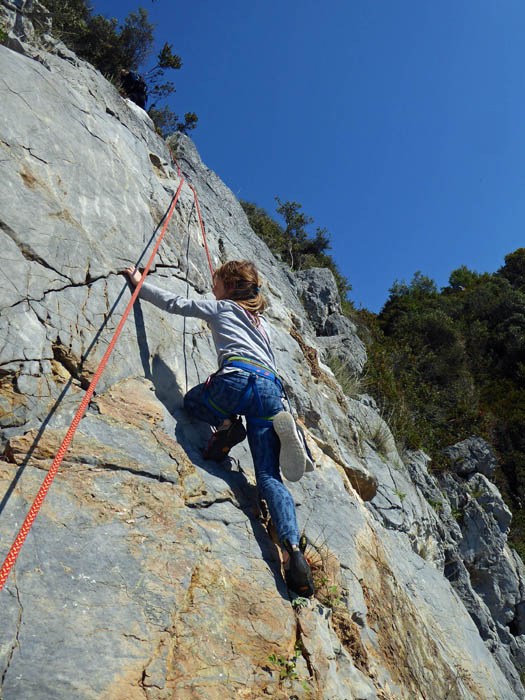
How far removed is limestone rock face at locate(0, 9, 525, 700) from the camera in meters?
2.22

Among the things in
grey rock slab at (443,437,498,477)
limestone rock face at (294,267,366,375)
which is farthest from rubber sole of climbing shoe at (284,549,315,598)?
grey rock slab at (443,437,498,477)

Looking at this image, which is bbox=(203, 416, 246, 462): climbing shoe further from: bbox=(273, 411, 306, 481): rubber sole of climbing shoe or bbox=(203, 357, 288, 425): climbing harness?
bbox=(273, 411, 306, 481): rubber sole of climbing shoe

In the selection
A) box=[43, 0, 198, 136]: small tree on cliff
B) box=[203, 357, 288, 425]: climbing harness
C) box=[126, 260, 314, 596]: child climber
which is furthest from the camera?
box=[43, 0, 198, 136]: small tree on cliff

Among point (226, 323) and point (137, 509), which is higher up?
point (226, 323)

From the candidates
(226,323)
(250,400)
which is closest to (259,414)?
(250,400)

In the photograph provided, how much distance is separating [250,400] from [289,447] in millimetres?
459

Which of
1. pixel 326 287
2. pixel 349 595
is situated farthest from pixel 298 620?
pixel 326 287

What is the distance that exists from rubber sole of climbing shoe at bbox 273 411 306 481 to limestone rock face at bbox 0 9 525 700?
18.7 inches

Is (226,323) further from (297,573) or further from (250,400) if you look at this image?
(297,573)

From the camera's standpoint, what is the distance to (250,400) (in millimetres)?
3488

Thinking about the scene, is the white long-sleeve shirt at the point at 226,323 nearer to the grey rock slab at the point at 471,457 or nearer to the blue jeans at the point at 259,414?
the blue jeans at the point at 259,414

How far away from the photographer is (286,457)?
3303 millimetres

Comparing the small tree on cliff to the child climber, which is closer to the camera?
the child climber

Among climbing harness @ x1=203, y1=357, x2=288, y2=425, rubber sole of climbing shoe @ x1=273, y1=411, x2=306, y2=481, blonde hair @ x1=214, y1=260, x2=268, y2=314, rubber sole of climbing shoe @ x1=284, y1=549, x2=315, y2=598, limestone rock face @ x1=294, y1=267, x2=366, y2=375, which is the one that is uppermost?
limestone rock face @ x1=294, y1=267, x2=366, y2=375
